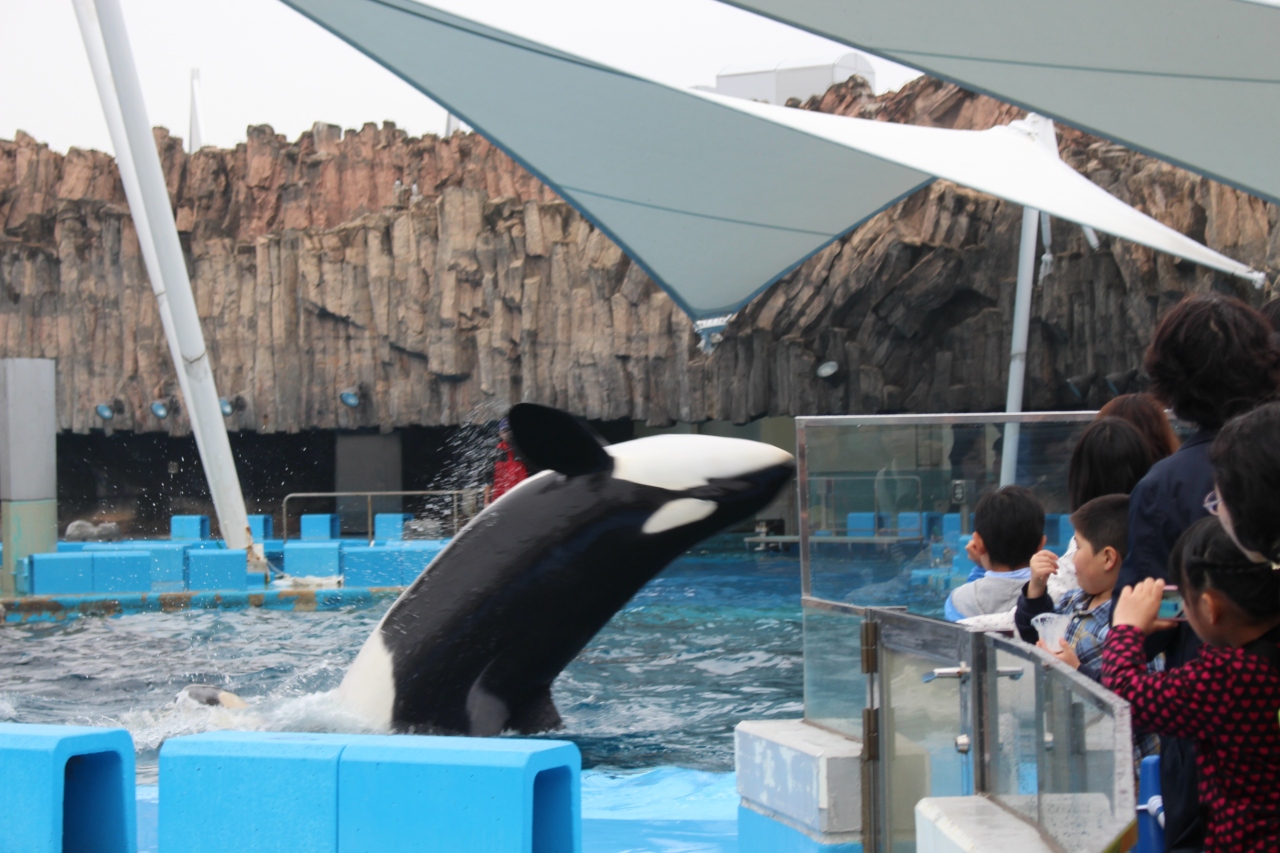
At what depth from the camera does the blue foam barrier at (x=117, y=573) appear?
9898mm

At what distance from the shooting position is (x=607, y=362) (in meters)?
17.7

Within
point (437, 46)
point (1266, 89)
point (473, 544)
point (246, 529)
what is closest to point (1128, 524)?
point (473, 544)

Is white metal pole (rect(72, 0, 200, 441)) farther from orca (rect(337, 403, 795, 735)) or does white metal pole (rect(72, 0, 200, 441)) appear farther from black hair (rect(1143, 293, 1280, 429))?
black hair (rect(1143, 293, 1280, 429))

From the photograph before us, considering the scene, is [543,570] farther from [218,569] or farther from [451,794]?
[218,569]

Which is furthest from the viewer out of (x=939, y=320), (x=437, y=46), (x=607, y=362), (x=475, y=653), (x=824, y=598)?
(x=607, y=362)

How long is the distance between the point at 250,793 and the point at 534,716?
160 centimetres

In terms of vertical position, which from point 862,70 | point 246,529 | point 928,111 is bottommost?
point 246,529

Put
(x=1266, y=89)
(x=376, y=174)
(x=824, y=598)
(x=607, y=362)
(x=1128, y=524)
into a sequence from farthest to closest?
1. (x=376, y=174)
2. (x=607, y=362)
3. (x=1266, y=89)
4. (x=824, y=598)
5. (x=1128, y=524)

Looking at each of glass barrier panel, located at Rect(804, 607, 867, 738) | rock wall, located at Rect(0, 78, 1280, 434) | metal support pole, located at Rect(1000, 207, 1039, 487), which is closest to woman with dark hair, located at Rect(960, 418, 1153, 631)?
glass barrier panel, located at Rect(804, 607, 867, 738)

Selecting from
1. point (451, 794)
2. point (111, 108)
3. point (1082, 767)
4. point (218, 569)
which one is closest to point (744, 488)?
point (451, 794)

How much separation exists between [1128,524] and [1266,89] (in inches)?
144

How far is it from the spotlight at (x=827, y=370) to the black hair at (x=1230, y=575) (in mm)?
14905

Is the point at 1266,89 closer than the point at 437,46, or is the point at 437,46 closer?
the point at 1266,89

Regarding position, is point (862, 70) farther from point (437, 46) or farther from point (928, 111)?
point (437, 46)
